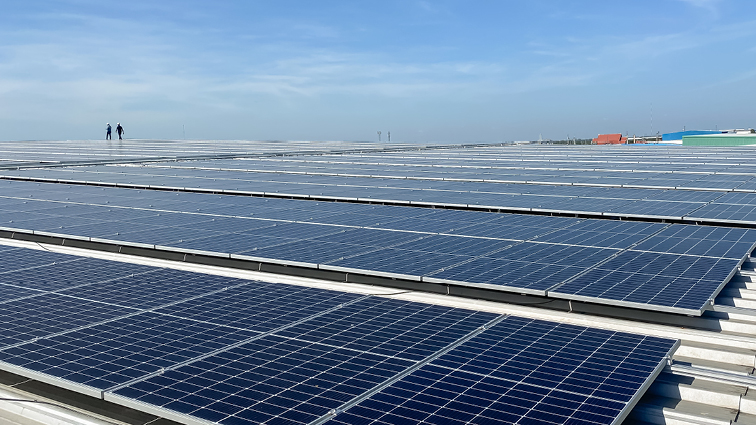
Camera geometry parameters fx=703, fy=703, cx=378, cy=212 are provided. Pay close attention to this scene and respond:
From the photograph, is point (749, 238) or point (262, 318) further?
point (749, 238)

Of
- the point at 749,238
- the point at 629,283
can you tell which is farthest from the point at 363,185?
the point at 629,283

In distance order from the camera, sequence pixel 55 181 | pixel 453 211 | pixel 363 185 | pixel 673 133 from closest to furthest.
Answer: pixel 453 211 → pixel 363 185 → pixel 55 181 → pixel 673 133

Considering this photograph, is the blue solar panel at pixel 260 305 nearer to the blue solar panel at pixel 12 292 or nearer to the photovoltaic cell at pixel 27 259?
the blue solar panel at pixel 12 292

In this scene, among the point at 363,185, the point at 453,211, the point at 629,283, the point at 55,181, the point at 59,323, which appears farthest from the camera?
the point at 55,181

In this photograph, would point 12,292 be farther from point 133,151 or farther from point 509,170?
point 133,151

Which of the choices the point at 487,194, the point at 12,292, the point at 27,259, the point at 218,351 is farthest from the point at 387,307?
the point at 487,194

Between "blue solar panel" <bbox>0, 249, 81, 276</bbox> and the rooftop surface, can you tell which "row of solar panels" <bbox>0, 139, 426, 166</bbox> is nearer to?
the rooftop surface

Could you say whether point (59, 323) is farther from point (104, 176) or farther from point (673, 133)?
point (673, 133)
